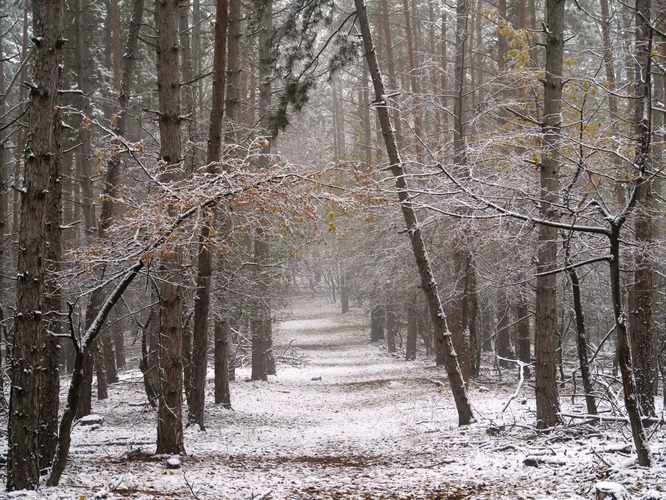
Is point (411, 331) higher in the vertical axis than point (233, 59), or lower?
lower

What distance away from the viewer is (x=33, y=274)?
20.7 feet

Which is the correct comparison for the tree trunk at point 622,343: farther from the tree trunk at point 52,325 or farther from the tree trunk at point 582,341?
the tree trunk at point 52,325

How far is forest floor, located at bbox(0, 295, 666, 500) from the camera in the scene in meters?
6.43

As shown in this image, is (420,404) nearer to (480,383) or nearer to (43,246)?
(480,383)

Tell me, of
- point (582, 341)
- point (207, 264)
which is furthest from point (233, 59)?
point (582, 341)

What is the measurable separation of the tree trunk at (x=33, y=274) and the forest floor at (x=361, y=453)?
0.46m

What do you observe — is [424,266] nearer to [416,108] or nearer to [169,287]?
[416,108]

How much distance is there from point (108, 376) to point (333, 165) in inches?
586

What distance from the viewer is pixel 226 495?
257 inches

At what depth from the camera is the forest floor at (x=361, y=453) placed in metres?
6.43

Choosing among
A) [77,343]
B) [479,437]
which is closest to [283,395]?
[479,437]

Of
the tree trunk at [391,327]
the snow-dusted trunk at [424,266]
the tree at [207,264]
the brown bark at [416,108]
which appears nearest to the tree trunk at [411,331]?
the tree trunk at [391,327]

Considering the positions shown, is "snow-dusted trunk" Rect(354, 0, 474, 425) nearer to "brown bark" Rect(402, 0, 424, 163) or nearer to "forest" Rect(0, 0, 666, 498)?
"forest" Rect(0, 0, 666, 498)

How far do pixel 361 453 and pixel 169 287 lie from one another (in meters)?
4.06
